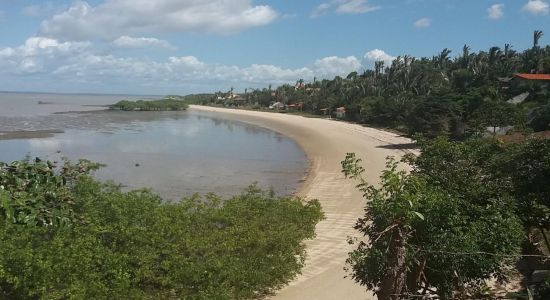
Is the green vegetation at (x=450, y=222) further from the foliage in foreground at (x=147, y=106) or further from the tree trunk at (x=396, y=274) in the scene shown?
the foliage in foreground at (x=147, y=106)

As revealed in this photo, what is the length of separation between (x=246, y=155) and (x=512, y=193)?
1526 inches

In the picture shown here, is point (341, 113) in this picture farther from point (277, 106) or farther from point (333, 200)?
point (333, 200)

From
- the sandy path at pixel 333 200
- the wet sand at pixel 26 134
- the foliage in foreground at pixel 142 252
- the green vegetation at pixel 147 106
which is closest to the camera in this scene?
the foliage in foreground at pixel 142 252

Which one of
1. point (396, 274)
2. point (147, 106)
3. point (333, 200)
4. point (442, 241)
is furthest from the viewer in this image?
point (147, 106)

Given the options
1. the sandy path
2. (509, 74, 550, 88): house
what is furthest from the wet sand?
(509, 74, 550, 88): house

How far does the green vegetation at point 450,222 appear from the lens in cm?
628

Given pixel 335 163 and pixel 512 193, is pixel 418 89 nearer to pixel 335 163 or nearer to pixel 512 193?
pixel 335 163

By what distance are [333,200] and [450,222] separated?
60.0 ft

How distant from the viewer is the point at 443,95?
53625 mm

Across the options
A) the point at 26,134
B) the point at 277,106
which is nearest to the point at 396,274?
the point at 26,134

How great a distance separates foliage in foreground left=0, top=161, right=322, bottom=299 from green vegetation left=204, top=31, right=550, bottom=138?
109ft

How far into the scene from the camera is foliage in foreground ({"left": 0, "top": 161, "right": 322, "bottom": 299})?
868cm

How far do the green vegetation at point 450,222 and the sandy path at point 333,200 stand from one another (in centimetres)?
395

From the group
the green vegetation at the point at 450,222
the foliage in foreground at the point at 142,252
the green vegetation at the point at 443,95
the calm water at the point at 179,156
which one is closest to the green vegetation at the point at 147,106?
the green vegetation at the point at 443,95
